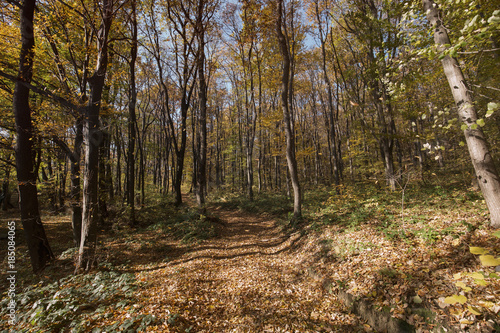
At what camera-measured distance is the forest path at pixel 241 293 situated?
3.84 metres

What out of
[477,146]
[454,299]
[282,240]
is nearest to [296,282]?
[282,240]

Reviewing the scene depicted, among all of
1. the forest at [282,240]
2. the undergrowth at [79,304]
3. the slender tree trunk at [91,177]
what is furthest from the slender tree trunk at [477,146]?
the slender tree trunk at [91,177]

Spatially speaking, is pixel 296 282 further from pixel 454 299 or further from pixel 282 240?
pixel 454 299

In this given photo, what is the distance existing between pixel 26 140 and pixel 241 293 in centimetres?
720

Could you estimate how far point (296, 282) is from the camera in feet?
17.5

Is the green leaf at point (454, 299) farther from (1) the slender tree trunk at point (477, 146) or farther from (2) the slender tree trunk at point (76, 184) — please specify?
(2) the slender tree trunk at point (76, 184)

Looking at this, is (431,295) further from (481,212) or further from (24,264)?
(24,264)

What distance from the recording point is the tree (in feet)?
18.4

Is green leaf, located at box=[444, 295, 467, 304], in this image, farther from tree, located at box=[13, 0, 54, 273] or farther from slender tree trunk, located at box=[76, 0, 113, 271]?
tree, located at box=[13, 0, 54, 273]

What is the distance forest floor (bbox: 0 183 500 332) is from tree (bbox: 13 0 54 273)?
1327 mm

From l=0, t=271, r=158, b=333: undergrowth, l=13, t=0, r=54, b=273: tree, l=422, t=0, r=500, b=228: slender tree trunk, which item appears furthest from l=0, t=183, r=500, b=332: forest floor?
l=13, t=0, r=54, b=273: tree

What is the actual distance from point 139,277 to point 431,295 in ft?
20.9

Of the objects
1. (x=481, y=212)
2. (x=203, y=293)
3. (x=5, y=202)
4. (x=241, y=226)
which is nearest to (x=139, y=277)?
(x=203, y=293)

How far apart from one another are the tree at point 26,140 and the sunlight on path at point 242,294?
3.58 m
